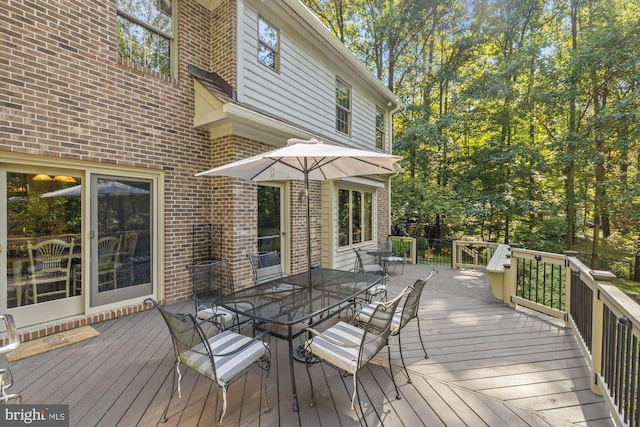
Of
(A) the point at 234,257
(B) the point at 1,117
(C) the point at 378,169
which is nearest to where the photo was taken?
(B) the point at 1,117

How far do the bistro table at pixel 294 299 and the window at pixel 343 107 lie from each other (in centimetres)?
524

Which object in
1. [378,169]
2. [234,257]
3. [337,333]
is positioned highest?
[378,169]

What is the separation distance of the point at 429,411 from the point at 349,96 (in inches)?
309

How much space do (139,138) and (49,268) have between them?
213 centimetres

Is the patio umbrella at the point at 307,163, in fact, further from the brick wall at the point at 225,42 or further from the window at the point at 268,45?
the window at the point at 268,45

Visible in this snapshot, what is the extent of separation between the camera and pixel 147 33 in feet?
14.3

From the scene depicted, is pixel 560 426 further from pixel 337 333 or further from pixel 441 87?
pixel 441 87

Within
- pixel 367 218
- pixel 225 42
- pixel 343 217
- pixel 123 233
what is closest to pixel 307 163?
pixel 123 233

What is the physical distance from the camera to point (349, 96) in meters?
8.10

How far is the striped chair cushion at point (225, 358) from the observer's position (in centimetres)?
200

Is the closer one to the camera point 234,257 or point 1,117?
point 1,117

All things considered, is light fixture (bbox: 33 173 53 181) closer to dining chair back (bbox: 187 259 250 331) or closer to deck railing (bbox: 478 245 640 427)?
dining chair back (bbox: 187 259 250 331)

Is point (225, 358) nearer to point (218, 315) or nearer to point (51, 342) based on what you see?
point (218, 315)

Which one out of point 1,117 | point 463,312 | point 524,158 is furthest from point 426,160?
point 1,117
